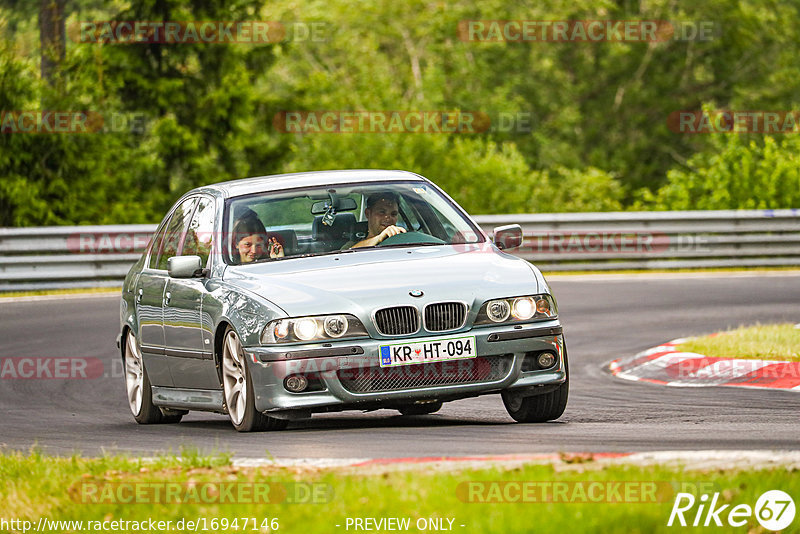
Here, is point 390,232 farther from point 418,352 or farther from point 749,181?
point 749,181

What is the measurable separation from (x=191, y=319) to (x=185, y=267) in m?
0.36

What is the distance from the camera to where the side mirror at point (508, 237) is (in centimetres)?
975

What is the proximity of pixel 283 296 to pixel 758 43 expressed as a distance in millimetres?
46087

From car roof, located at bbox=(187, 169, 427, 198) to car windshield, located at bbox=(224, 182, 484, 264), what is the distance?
0.05 m

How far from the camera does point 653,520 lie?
5.18 metres

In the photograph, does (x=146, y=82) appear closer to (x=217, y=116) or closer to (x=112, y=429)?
(x=217, y=116)

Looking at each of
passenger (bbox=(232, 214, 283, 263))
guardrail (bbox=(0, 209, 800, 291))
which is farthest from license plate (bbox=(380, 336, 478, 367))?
guardrail (bbox=(0, 209, 800, 291))

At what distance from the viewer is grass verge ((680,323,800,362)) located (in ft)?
39.3

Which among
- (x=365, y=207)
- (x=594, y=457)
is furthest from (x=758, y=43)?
(x=594, y=457)

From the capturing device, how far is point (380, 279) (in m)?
8.55

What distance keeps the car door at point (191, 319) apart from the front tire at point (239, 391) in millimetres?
211
